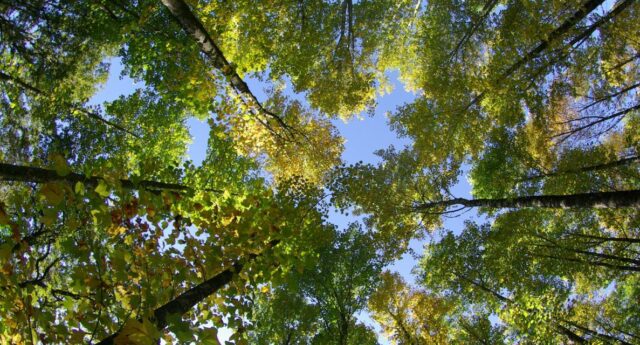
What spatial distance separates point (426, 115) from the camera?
1139 cm

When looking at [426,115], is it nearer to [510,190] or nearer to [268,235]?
[510,190]

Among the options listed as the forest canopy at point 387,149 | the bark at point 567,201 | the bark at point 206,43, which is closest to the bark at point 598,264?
the forest canopy at point 387,149

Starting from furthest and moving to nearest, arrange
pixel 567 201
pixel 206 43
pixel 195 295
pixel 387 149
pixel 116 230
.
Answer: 1. pixel 387 149
2. pixel 567 201
3. pixel 206 43
4. pixel 195 295
5. pixel 116 230

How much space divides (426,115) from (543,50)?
3358 millimetres

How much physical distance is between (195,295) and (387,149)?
30.7ft

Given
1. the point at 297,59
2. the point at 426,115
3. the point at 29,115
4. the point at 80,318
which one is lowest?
A: the point at 80,318

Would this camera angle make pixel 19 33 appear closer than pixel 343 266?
Yes

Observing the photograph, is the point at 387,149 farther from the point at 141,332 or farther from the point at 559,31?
the point at 141,332

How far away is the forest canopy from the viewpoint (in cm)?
863

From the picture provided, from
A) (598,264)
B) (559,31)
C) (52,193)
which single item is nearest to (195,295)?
(52,193)

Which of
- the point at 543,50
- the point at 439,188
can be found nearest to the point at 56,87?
the point at 439,188

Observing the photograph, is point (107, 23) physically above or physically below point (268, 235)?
above

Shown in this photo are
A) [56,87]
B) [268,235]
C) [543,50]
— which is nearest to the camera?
[268,235]

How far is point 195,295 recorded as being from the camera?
447cm
